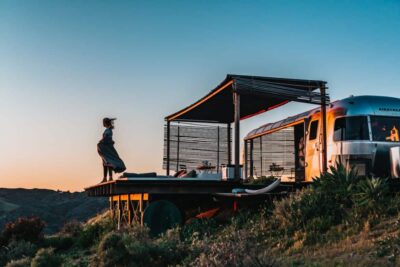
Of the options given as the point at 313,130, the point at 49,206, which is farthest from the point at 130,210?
the point at 49,206

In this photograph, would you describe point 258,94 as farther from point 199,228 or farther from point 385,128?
point 199,228

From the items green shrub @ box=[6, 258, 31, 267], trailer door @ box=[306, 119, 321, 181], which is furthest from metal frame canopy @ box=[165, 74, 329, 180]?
green shrub @ box=[6, 258, 31, 267]

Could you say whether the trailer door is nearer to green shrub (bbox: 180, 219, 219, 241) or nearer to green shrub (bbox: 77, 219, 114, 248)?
green shrub (bbox: 180, 219, 219, 241)

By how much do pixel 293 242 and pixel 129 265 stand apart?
3521 millimetres

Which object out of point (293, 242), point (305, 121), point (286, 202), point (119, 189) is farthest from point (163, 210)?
point (305, 121)

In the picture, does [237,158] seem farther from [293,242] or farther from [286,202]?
[293,242]

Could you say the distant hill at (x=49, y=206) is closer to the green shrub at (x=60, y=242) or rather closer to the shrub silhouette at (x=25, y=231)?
the shrub silhouette at (x=25, y=231)

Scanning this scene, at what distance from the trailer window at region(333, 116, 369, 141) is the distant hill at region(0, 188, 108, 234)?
34.4 metres

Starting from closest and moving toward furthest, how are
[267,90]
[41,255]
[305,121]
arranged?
1. [41,255]
2. [267,90]
3. [305,121]

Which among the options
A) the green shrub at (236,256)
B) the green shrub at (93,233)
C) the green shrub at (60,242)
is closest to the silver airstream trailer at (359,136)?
the green shrub at (93,233)

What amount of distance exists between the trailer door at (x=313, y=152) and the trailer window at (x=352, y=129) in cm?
96

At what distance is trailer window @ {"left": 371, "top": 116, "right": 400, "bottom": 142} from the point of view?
53.5 feet

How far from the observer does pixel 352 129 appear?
16.4m

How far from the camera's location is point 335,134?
660 inches
